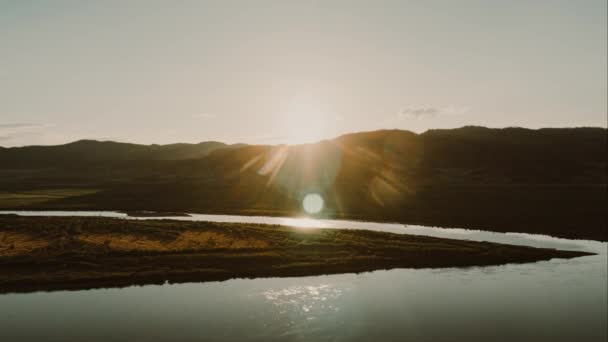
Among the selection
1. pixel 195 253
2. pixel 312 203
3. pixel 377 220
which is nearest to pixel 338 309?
pixel 195 253

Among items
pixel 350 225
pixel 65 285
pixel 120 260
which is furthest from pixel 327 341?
pixel 350 225

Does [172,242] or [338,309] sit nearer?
[338,309]

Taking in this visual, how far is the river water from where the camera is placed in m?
30.8

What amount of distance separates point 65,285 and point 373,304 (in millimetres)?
25882

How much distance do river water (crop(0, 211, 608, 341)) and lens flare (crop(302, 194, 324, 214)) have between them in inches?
2497

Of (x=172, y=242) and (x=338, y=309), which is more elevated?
(x=172, y=242)

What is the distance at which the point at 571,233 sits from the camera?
77250 mm

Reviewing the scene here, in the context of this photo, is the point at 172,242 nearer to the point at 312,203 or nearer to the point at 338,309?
the point at 338,309

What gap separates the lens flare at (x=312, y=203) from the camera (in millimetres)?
112875

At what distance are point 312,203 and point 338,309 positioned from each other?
300ft

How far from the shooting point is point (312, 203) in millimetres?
127688

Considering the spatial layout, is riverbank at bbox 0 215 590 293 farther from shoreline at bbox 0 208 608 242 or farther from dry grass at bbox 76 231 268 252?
shoreline at bbox 0 208 608 242

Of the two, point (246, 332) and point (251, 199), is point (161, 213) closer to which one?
point (251, 199)

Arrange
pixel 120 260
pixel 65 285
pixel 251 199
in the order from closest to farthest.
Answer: pixel 65 285 < pixel 120 260 < pixel 251 199
